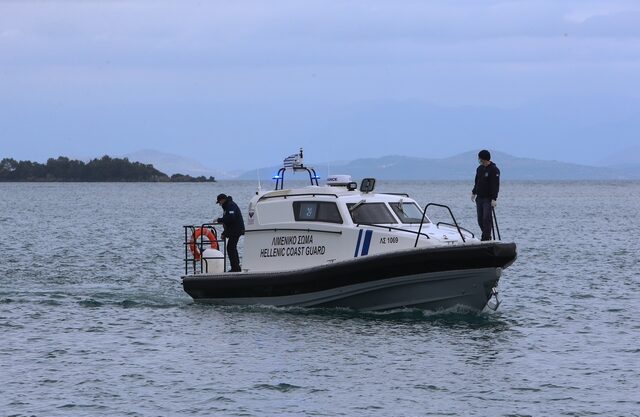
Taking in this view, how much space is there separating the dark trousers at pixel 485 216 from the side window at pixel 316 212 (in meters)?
2.41

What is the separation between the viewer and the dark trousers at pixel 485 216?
64.3 feet

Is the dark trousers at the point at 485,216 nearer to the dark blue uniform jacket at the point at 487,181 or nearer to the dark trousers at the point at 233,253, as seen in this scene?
the dark blue uniform jacket at the point at 487,181

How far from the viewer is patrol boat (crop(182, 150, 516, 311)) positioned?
19.2 m

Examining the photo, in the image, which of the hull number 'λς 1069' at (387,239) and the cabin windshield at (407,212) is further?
the cabin windshield at (407,212)

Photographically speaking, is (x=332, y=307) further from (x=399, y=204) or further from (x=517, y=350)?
(x=517, y=350)

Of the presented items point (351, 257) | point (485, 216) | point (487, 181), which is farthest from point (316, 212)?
point (487, 181)

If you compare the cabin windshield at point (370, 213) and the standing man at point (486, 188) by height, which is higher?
the standing man at point (486, 188)

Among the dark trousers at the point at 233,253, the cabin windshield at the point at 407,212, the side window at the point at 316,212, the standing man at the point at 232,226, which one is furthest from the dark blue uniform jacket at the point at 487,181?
the dark trousers at the point at 233,253

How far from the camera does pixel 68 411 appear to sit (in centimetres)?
1442

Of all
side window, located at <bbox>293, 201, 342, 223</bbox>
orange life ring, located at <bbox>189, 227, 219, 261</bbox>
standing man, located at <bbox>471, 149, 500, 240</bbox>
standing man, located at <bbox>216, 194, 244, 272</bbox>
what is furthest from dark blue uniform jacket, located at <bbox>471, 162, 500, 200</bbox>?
orange life ring, located at <bbox>189, 227, 219, 261</bbox>

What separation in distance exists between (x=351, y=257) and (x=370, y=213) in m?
0.90

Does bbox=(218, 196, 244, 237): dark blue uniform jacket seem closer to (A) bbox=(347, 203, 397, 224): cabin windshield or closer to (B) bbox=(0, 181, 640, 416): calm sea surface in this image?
(B) bbox=(0, 181, 640, 416): calm sea surface

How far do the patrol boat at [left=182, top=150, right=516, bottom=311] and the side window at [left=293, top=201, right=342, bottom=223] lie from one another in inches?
0.7

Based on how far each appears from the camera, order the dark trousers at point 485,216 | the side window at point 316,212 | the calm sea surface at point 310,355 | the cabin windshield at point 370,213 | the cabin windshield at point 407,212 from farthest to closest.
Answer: the cabin windshield at point 407,212 < the side window at point 316,212 < the cabin windshield at point 370,213 < the dark trousers at point 485,216 < the calm sea surface at point 310,355
